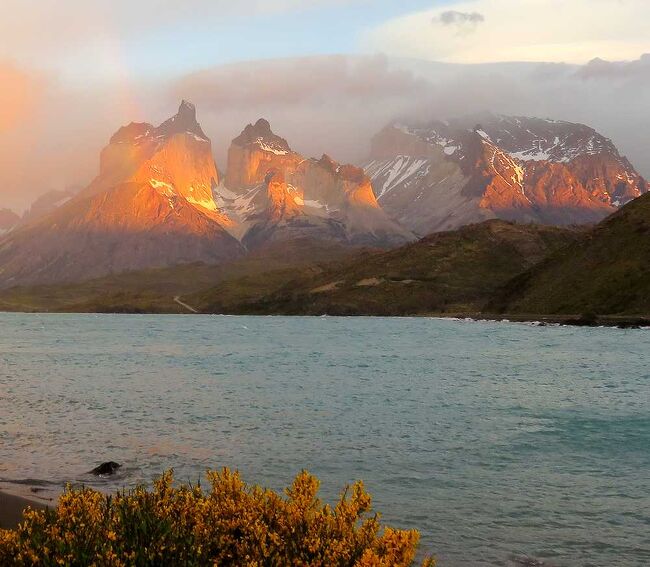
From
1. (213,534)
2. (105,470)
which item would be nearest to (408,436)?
(105,470)

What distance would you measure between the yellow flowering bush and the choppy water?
10.2 meters

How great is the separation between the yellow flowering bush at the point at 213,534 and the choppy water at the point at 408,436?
1022 centimetres

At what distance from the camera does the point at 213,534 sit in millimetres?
13875

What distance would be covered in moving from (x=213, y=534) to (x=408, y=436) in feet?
108

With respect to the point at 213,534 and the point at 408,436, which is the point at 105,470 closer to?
the point at 408,436

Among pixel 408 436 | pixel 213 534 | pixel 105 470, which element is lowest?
pixel 408 436

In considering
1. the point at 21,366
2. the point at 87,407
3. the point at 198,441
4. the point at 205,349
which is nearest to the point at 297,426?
the point at 198,441

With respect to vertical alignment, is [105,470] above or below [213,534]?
below

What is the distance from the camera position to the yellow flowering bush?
1238 centimetres

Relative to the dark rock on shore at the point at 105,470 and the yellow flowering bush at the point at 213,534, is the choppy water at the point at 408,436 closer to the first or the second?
the dark rock on shore at the point at 105,470

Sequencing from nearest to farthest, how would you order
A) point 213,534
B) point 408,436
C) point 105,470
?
point 213,534, point 105,470, point 408,436

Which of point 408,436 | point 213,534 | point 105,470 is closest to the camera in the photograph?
point 213,534

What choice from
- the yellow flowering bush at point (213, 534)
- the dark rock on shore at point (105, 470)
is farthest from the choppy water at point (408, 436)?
the yellow flowering bush at point (213, 534)

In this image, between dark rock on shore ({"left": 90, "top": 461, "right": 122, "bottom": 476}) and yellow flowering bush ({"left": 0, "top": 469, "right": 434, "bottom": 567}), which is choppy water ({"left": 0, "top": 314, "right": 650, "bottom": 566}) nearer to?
dark rock on shore ({"left": 90, "top": 461, "right": 122, "bottom": 476})
